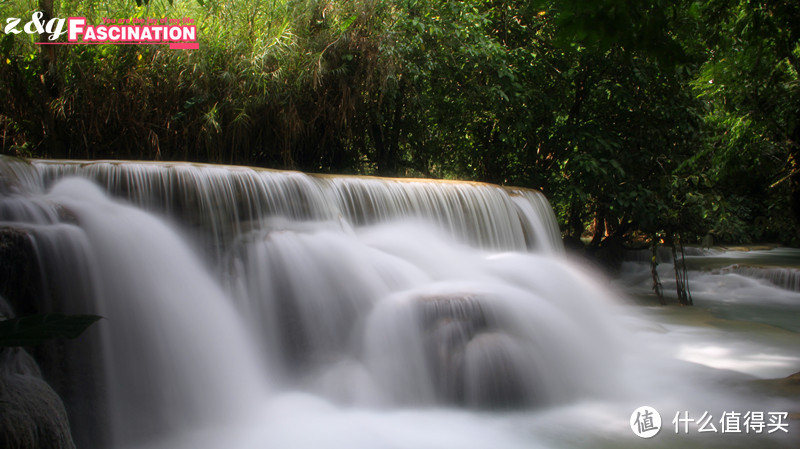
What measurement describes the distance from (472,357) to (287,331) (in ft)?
4.74

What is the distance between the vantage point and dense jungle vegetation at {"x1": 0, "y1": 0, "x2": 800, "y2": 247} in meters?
6.84

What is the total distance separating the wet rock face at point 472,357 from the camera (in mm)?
4410

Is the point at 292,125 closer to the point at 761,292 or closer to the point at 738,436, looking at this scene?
the point at 738,436

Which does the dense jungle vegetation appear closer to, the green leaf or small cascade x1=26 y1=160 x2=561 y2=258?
small cascade x1=26 y1=160 x2=561 y2=258

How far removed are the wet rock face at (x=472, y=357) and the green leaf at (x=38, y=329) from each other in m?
3.41

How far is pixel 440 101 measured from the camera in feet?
35.4

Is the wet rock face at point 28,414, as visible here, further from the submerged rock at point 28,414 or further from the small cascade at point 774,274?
the small cascade at point 774,274

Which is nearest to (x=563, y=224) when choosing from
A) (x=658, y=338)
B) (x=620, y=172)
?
(x=620, y=172)

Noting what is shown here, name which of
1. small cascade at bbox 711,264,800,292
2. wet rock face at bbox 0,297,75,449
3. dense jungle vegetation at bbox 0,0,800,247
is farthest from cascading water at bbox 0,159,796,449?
small cascade at bbox 711,264,800,292

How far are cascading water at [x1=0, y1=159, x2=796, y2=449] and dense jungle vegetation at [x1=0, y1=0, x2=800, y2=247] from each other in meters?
2.30

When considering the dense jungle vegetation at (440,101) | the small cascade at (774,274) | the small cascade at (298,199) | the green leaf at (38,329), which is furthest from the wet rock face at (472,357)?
the small cascade at (774,274)

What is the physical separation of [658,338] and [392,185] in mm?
3610

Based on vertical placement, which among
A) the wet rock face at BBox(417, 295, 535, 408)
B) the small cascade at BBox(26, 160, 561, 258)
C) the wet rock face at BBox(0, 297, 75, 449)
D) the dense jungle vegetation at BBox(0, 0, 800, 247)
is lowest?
the wet rock face at BBox(417, 295, 535, 408)

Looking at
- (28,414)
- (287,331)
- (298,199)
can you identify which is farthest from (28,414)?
(298,199)
